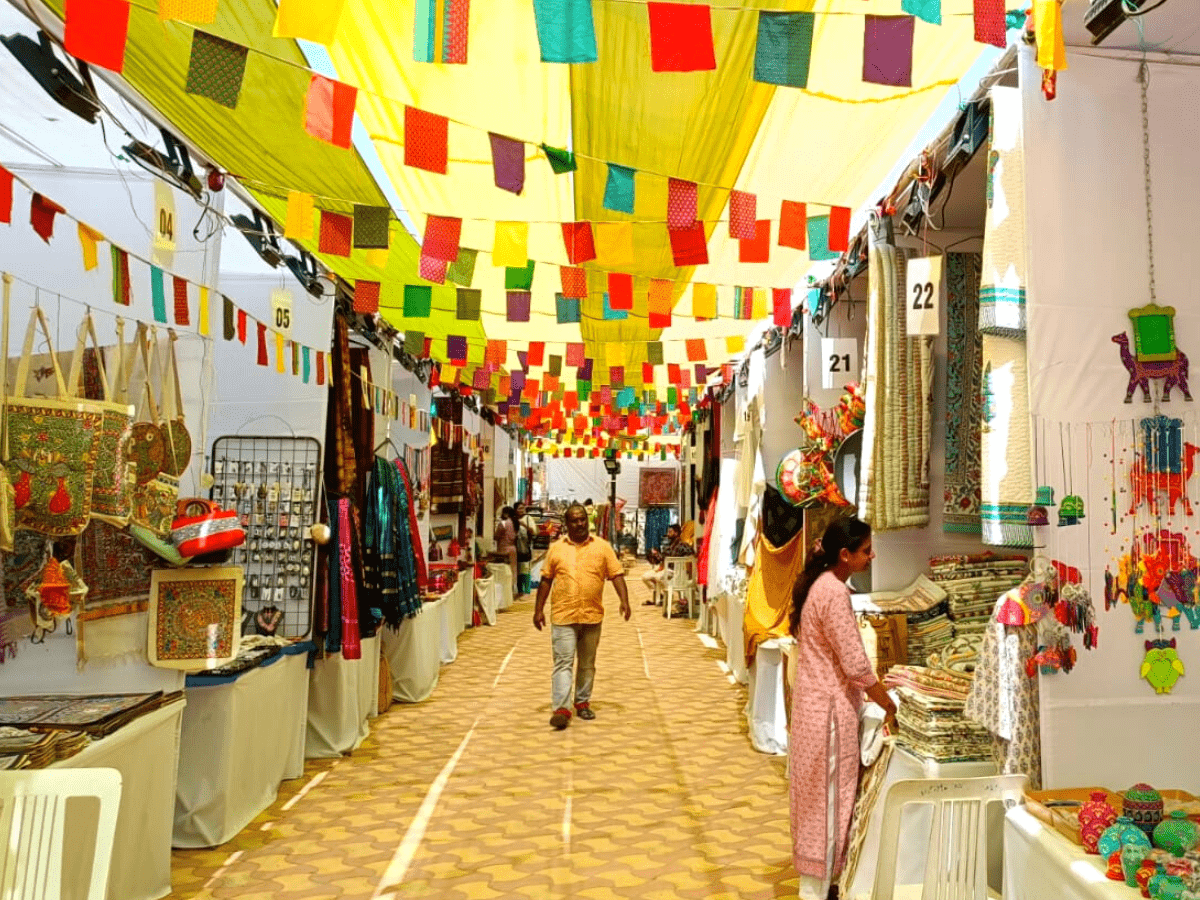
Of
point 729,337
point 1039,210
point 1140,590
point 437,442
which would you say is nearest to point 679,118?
point 1039,210

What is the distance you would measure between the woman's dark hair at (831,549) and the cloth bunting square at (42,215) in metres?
2.76

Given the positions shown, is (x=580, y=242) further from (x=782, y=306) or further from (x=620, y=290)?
(x=782, y=306)

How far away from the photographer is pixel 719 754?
5395 mm

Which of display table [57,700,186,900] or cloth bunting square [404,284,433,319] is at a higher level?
cloth bunting square [404,284,433,319]

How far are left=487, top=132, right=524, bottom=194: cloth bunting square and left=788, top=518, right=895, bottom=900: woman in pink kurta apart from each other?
1854 millimetres

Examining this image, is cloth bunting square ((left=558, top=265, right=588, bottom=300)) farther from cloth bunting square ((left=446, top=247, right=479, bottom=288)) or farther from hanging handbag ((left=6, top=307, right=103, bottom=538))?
hanging handbag ((left=6, top=307, right=103, bottom=538))

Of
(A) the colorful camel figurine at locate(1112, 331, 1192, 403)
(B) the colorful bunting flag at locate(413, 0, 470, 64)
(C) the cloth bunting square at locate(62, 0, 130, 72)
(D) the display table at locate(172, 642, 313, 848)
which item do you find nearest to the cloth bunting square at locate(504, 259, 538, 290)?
(D) the display table at locate(172, 642, 313, 848)

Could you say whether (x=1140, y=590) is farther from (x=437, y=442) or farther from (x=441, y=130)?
(x=437, y=442)

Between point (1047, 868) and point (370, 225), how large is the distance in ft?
11.5

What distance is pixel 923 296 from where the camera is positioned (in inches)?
121

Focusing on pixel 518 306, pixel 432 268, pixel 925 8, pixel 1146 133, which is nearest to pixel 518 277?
pixel 432 268

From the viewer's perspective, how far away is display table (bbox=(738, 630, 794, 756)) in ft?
17.4

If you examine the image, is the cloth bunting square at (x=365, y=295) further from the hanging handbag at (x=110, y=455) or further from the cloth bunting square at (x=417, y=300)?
the hanging handbag at (x=110, y=455)

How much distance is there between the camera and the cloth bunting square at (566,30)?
7.77 ft
